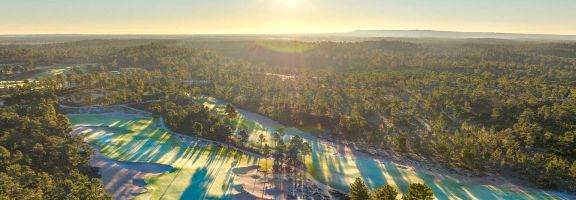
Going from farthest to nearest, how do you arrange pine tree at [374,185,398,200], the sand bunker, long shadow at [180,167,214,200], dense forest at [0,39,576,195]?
dense forest at [0,39,576,195], long shadow at [180,167,214,200], the sand bunker, pine tree at [374,185,398,200]

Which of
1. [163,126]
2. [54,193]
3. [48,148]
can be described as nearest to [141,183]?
[54,193]

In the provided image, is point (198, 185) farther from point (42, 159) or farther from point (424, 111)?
point (424, 111)

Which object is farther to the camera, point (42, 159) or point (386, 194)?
point (42, 159)

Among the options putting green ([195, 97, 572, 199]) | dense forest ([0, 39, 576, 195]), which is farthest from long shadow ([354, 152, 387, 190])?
dense forest ([0, 39, 576, 195])

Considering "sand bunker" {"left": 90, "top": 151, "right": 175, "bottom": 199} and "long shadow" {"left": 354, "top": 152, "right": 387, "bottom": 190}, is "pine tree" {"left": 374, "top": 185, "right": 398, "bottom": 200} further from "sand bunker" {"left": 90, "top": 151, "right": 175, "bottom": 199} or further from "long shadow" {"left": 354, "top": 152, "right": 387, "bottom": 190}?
"sand bunker" {"left": 90, "top": 151, "right": 175, "bottom": 199}

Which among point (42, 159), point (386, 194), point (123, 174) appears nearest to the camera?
point (386, 194)

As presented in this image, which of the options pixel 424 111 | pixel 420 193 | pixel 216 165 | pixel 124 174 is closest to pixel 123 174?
pixel 124 174
